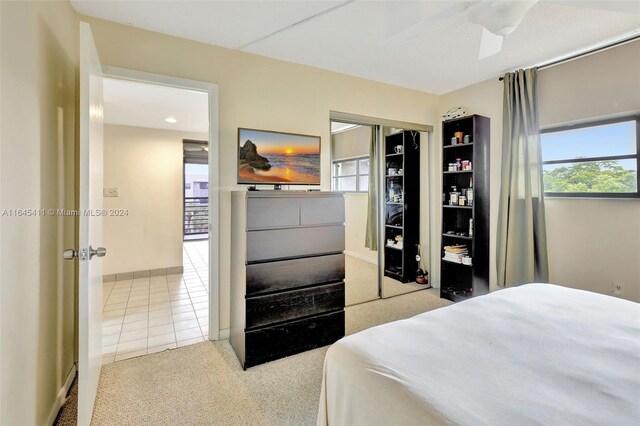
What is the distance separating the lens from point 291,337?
7.54 ft

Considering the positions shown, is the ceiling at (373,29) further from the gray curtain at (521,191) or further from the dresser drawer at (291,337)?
the dresser drawer at (291,337)

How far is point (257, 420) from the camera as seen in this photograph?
167 cm

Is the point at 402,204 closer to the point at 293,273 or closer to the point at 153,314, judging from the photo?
the point at 293,273

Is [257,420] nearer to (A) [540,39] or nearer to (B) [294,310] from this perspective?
(B) [294,310]

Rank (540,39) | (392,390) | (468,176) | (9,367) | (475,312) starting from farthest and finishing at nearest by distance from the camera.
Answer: (468,176), (540,39), (475,312), (9,367), (392,390)

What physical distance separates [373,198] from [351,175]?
1.28 ft

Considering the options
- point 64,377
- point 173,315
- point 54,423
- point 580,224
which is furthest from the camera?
point 173,315

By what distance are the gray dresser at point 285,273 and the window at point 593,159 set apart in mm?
2103

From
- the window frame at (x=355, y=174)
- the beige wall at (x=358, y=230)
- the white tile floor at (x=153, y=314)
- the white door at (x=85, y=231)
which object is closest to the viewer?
the white door at (x=85, y=231)

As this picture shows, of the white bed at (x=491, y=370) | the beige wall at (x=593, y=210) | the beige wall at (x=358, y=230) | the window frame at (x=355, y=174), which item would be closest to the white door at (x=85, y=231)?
the white bed at (x=491, y=370)

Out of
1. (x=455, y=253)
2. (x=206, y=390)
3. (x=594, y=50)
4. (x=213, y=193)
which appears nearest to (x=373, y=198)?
(x=455, y=253)

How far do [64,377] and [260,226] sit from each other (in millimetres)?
1526

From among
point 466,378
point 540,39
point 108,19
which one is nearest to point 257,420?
point 466,378

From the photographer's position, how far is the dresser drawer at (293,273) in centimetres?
218
